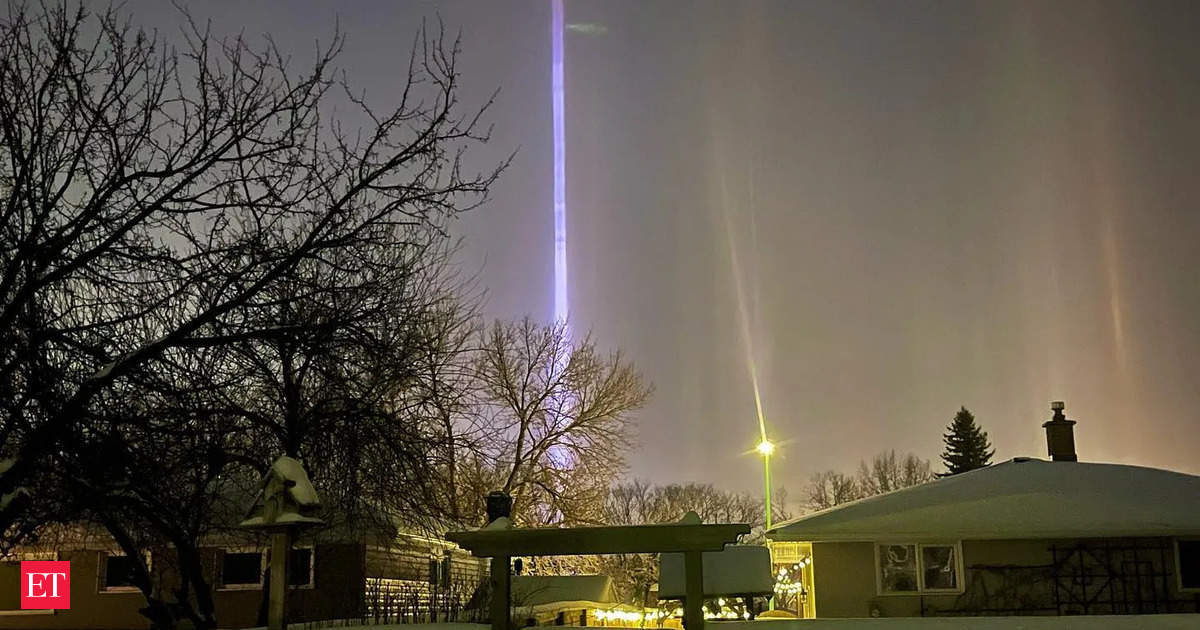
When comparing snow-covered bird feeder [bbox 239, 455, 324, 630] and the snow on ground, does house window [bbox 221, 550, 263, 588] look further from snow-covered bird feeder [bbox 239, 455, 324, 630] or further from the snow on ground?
the snow on ground

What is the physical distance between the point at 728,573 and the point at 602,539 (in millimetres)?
3006

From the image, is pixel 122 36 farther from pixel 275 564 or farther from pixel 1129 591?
pixel 1129 591

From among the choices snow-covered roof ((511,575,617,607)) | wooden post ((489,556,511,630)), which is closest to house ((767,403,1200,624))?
snow-covered roof ((511,575,617,607))

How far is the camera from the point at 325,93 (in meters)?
9.07

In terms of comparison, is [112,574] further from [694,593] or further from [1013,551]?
[694,593]

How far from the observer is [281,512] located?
354 inches

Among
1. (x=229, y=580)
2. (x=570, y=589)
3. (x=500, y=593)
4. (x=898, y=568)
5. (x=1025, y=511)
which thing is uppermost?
(x=1025, y=511)

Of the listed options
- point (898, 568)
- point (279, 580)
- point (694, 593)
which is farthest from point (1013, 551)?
point (279, 580)

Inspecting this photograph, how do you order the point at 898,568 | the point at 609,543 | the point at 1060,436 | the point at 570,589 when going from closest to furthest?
1. the point at 609,543
2. the point at 898,568
3. the point at 1060,436
4. the point at 570,589

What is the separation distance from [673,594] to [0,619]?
20.0 m

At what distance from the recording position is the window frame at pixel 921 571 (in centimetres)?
1788

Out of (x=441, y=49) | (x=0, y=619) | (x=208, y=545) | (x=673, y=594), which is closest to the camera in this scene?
(x=441, y=49)

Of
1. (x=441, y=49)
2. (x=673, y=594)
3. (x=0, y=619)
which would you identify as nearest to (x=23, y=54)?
(x=441, y=49)

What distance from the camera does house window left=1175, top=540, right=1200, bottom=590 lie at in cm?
1748
